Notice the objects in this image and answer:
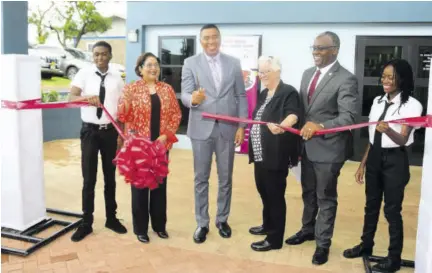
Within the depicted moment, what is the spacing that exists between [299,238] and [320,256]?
383 millimetres

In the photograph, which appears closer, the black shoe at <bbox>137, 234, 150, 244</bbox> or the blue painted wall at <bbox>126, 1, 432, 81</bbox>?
the black shoe at <bbox>137, 234, 150, 244</bbox>

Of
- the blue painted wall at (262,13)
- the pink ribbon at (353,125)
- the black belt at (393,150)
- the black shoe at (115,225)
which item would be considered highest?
the blue painted wall at (262,13)

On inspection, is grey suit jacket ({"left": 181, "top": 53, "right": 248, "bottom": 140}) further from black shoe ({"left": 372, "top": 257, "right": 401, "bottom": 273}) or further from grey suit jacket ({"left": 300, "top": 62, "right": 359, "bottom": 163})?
black shoe ({"left": 372, "top": 257, "right": 401, "bottom": 273})

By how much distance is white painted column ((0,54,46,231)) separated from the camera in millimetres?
3508

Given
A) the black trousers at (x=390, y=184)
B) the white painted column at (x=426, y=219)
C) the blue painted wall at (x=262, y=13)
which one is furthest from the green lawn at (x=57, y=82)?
the white painted column at (x=426, y=219)

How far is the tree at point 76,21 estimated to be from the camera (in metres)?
15.3

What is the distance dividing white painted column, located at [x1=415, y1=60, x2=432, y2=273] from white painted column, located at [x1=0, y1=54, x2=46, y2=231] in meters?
3.12

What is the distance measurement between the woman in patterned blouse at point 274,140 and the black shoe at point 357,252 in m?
0.56

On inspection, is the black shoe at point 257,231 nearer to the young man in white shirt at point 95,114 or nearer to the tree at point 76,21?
the young man in white shirt at point 95,114

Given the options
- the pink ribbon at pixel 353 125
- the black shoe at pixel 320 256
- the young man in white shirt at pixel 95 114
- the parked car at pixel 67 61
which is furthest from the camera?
the parked car at pixel 67 61

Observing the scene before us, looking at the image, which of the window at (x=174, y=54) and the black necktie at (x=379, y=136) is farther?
the window at (x=174, y=54)

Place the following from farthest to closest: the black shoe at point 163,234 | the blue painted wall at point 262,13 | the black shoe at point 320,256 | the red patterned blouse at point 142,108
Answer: the blue painted wall at point 262,13, the black shoe at point 163,234, the red patterned blouse at point 142,108, the black shoe at point 320,256

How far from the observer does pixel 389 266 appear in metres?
3.10

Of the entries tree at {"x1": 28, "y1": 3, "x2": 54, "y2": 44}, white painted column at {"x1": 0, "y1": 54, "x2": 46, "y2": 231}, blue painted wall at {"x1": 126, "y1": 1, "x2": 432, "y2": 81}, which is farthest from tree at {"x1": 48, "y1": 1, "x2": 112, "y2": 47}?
white painted column at {"x1": 0, "y1": 54, "x2": 46, "y2": 231}
